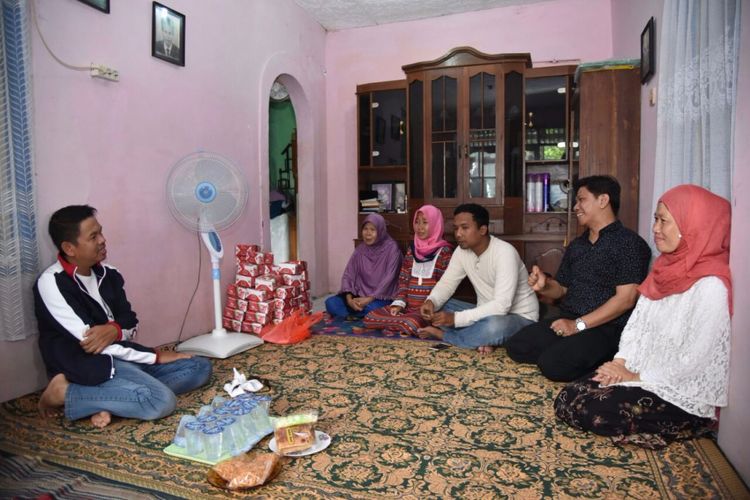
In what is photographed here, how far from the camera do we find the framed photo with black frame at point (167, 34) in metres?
3.09

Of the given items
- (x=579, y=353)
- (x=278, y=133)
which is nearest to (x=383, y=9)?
(x=278, y=133)

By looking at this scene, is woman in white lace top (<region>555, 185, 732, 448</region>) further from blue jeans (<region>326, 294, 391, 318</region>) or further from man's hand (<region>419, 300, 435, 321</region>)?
blue jeans (<region>326, 294, 391, 318</region>)

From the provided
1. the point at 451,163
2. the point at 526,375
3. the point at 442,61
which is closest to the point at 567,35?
the point at 442,61

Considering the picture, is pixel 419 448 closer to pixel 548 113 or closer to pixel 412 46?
pixel 548 113

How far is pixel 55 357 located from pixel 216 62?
2.32 meters

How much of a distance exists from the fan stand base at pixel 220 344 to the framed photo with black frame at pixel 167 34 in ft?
5.54

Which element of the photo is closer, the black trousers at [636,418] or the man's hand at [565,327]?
the black trousers at [636,418]

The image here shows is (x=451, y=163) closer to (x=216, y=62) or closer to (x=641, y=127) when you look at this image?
(x=641, y=127)

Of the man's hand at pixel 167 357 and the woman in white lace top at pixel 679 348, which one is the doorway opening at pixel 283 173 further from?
the woman in white lace top at pixel 679 348

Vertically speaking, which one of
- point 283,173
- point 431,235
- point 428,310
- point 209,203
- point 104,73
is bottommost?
point 428,310

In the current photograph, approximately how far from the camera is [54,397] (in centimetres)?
208

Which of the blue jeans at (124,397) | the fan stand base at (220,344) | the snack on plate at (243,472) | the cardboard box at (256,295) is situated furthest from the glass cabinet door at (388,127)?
the snack on plate at (243,472)

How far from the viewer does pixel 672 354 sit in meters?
1.82

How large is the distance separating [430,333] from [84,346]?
77.2 inches
